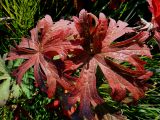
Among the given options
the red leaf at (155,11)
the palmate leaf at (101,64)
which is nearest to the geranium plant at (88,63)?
the palmate leaf at (101,64)

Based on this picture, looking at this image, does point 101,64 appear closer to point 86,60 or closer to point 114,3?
point 86,60

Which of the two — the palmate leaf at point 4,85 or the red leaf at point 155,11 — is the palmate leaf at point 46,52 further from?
the red leaf at point 155,11

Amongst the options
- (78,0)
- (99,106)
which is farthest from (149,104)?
(78,0)

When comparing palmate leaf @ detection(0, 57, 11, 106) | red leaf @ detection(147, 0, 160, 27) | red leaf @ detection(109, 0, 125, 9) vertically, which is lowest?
palmate leaf @ detection(0, 57, 11, 106)

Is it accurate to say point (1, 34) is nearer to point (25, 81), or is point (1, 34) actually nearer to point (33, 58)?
point (25, 81)

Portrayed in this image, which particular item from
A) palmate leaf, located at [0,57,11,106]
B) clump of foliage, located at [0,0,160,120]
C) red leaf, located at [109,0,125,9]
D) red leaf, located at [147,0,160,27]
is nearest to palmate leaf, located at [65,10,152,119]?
clump of foliage, located at [0,0,160,120]

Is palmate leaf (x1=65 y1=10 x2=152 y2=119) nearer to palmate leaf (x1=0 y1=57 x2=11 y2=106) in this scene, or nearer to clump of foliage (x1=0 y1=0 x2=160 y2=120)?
clump of foliage (x1=0 y1=0 x2=160 y2=120)
